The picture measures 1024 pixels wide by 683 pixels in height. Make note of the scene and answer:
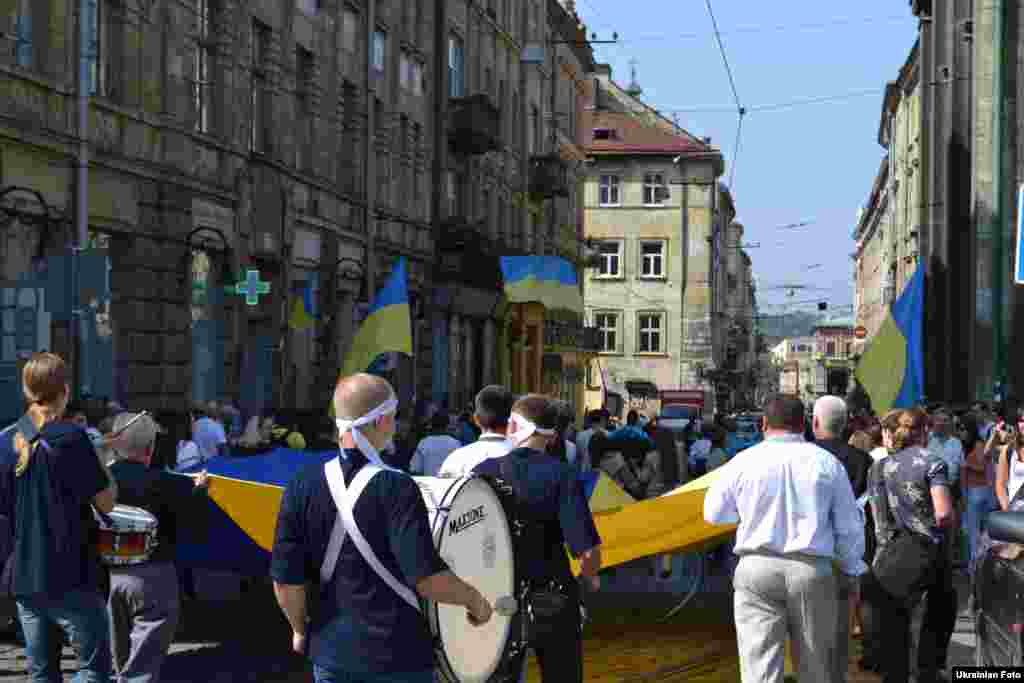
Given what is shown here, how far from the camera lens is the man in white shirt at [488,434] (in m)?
8.44

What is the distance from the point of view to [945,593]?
9.58 meters

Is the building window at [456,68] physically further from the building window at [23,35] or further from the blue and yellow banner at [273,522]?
the blue and yellow banner at [273,522]

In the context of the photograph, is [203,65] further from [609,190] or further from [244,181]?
[609,190]

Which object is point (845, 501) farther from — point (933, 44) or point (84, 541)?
point (933, 44)

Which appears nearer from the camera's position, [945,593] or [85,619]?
[85,619]

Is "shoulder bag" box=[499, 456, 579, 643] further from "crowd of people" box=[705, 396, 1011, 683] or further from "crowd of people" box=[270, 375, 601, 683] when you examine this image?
"crowd of people" box=[270, 375, 601, 683]

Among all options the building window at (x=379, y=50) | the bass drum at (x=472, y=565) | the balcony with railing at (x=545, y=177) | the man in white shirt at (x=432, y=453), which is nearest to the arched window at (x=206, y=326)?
the man in white shirt at (x=432, y=453)

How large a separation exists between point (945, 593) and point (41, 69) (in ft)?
39.1

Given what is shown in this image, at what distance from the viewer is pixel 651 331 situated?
272 ft

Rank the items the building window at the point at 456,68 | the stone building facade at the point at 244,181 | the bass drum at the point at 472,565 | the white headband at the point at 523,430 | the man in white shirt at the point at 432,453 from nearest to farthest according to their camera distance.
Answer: the bass drum at the point at 472,565 < the white headband at the point at 523,430 < the man in white shirt at the point at 432,453 < the stone building facade at the point at 244,181 < the building window at the point at 456,68

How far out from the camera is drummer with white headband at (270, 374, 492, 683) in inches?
208

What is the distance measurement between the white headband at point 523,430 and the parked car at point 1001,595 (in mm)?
2421

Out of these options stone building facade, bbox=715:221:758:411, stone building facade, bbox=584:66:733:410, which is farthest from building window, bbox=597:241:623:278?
stone building facade, bbox=715:221:758:411

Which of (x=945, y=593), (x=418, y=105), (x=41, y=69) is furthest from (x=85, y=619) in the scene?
(x=418, y=105)
